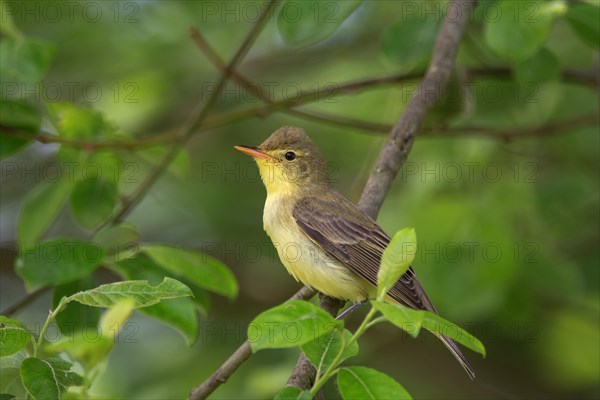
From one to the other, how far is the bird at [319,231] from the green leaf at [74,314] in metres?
1.29

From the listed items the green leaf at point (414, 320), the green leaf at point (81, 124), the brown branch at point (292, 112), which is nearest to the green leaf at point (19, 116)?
the brown branch at point (292, 112)

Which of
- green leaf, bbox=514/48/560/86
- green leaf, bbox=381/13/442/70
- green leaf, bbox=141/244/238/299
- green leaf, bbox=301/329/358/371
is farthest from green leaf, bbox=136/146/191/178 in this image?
green leaf, bbox=301/329/358/371

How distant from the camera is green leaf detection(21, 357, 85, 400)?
87.2 inches

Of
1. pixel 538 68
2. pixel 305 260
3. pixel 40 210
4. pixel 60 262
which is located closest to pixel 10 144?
pixel 40 210

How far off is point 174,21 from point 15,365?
4311mm

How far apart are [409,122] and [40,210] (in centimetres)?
200

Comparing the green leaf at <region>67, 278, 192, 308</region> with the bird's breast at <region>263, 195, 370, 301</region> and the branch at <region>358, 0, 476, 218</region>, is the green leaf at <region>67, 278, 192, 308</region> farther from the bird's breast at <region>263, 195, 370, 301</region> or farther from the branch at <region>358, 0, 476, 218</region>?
the bird's breast at <region>263, 195, 370, 301</region>

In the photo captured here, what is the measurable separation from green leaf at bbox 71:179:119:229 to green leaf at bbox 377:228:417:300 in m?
2.32

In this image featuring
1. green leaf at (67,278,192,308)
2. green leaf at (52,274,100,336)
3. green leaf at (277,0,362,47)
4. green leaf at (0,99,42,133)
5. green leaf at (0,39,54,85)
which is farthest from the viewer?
green leaf at (0,99,42,133)

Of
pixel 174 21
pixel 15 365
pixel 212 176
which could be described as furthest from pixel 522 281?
pixel 15 365

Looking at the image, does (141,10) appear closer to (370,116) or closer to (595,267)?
(370,116)

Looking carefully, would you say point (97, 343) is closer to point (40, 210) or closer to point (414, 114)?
point (40, 210)

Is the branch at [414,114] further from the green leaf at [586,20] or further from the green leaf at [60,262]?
the green leaf at [60,262]

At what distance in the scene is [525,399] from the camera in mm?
6473
